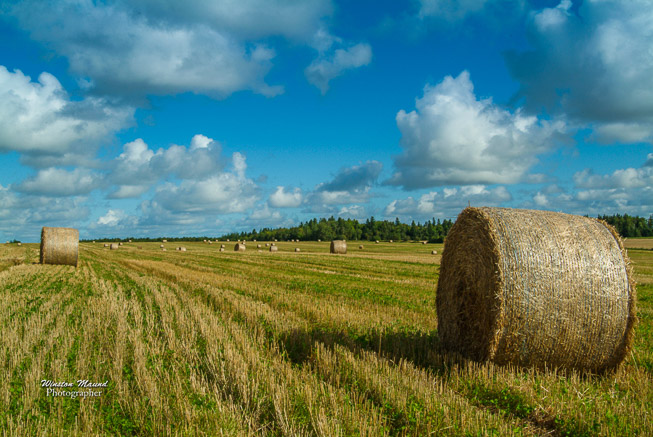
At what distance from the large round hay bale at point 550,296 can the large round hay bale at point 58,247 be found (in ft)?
79.6

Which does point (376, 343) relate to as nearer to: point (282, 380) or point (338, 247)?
point (282, 380)

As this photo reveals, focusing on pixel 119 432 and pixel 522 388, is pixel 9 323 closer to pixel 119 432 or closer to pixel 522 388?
pixel 119 432

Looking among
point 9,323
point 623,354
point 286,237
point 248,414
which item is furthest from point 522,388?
point 286,237

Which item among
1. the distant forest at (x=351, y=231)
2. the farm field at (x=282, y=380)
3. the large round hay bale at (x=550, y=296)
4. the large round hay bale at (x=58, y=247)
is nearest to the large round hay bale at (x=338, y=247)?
the large round hay bale at (x=58, y=247)

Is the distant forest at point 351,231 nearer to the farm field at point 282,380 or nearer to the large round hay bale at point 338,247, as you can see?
the large round hay bale at point 338,247

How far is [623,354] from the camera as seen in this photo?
625 centimetres

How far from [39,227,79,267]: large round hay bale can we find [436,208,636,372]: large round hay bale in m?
24.3

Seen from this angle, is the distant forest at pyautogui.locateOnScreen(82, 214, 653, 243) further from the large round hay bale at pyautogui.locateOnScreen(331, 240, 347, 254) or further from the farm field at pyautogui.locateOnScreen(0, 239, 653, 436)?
the farm field at pyautogui.locateOnScreen(0, 239, 653, 436)

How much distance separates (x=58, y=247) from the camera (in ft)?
79.5

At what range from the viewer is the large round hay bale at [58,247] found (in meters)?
24.1

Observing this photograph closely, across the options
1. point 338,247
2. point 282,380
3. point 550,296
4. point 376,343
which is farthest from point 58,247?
point 338,247

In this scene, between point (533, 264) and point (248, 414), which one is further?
point (533, 264)

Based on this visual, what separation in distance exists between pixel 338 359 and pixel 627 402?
340 cm

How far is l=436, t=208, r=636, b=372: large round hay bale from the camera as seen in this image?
6.00 metres
